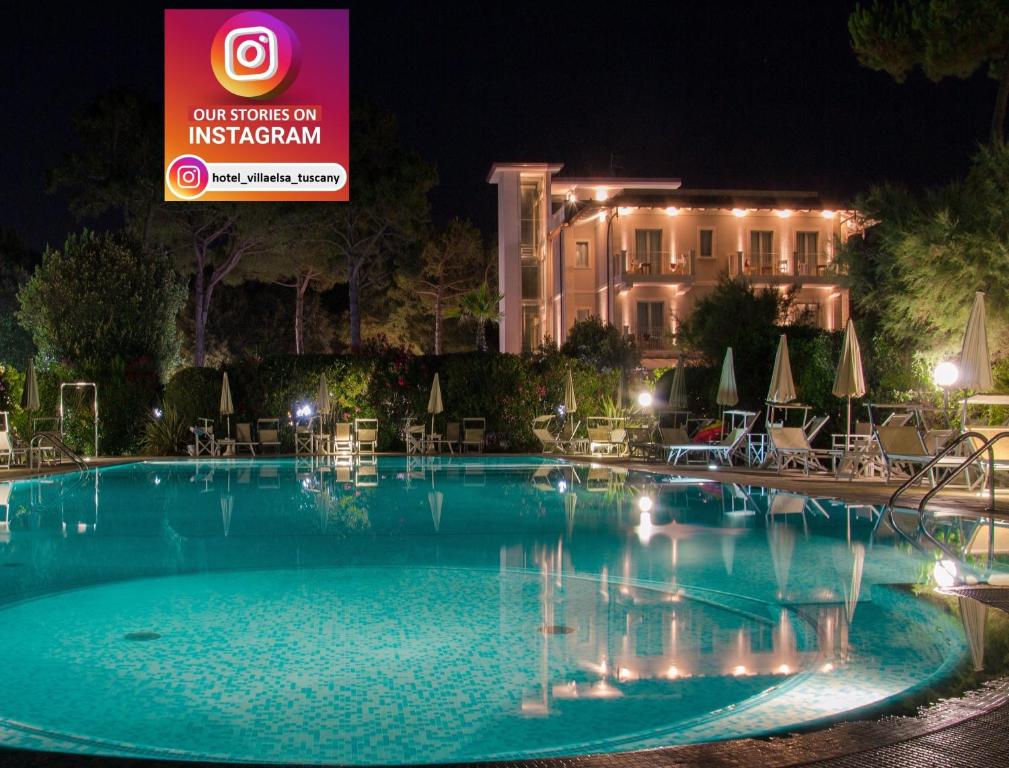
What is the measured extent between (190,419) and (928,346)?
1506 cm

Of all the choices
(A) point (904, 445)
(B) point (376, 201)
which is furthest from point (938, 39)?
(B) point (376, 201)

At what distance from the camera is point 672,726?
13.0 ft

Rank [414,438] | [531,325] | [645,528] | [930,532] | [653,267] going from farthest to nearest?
[531,325] → [653,267] → [414,438] → [645,528] → [930,532]

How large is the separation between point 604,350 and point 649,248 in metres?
9.03

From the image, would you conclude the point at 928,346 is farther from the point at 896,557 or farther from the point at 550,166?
the point at 550,166

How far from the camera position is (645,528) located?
31.5 feet

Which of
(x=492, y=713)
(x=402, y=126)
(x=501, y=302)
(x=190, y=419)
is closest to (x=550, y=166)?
(x=501, y=302)

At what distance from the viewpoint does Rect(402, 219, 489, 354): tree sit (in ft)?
141

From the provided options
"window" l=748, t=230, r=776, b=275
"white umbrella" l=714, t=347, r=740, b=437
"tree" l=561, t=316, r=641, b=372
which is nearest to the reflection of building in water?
"white umbrella" l=714, t=347, r=740, b=437

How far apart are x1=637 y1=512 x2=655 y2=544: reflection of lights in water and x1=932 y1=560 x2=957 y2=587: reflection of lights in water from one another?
2.39 metres

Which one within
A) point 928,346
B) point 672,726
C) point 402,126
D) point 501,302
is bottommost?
point 672,726

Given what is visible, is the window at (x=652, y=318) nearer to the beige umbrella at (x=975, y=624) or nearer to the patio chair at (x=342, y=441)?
the patio chair at (x=342, y=441)

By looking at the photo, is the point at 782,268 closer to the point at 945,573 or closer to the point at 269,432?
the point at 269,432

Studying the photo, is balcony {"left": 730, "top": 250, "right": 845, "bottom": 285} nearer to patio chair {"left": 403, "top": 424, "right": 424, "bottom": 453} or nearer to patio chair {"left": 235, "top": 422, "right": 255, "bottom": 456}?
patio chair {"left": 403, "top": 424, "right": 424, "bottom": 453}
